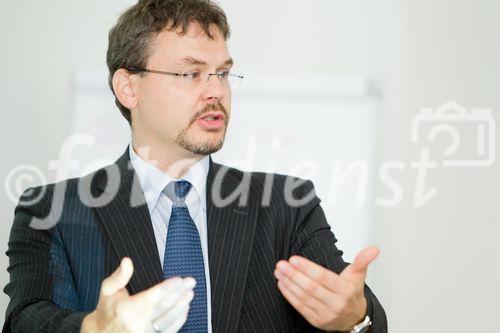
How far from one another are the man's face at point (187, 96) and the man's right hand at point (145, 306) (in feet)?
2.65

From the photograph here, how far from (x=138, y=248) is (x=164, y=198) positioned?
206mm

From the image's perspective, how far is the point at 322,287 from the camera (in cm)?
143

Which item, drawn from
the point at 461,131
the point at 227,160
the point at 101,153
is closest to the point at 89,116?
the point at 101,153

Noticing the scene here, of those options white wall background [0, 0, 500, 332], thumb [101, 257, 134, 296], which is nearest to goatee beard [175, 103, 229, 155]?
thumb [101, 257, 134, 296]

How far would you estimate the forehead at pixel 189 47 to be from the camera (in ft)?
6.85

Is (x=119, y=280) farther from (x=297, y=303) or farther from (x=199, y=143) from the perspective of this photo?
(x=199, y=143)

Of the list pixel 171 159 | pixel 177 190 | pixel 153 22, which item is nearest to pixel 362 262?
pixel 177 190

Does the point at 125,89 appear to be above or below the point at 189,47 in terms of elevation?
below

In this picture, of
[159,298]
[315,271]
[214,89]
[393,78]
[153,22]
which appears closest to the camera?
[159,298]

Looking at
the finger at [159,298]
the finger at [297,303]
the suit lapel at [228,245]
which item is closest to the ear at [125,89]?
the suit lapel at [228,245]

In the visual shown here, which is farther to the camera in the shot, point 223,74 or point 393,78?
point 393,78

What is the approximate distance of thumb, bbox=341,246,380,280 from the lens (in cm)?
144

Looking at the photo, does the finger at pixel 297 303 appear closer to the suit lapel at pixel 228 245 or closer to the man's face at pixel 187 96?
the suit lapel at pixel 228 245

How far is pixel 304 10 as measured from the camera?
3174mm
